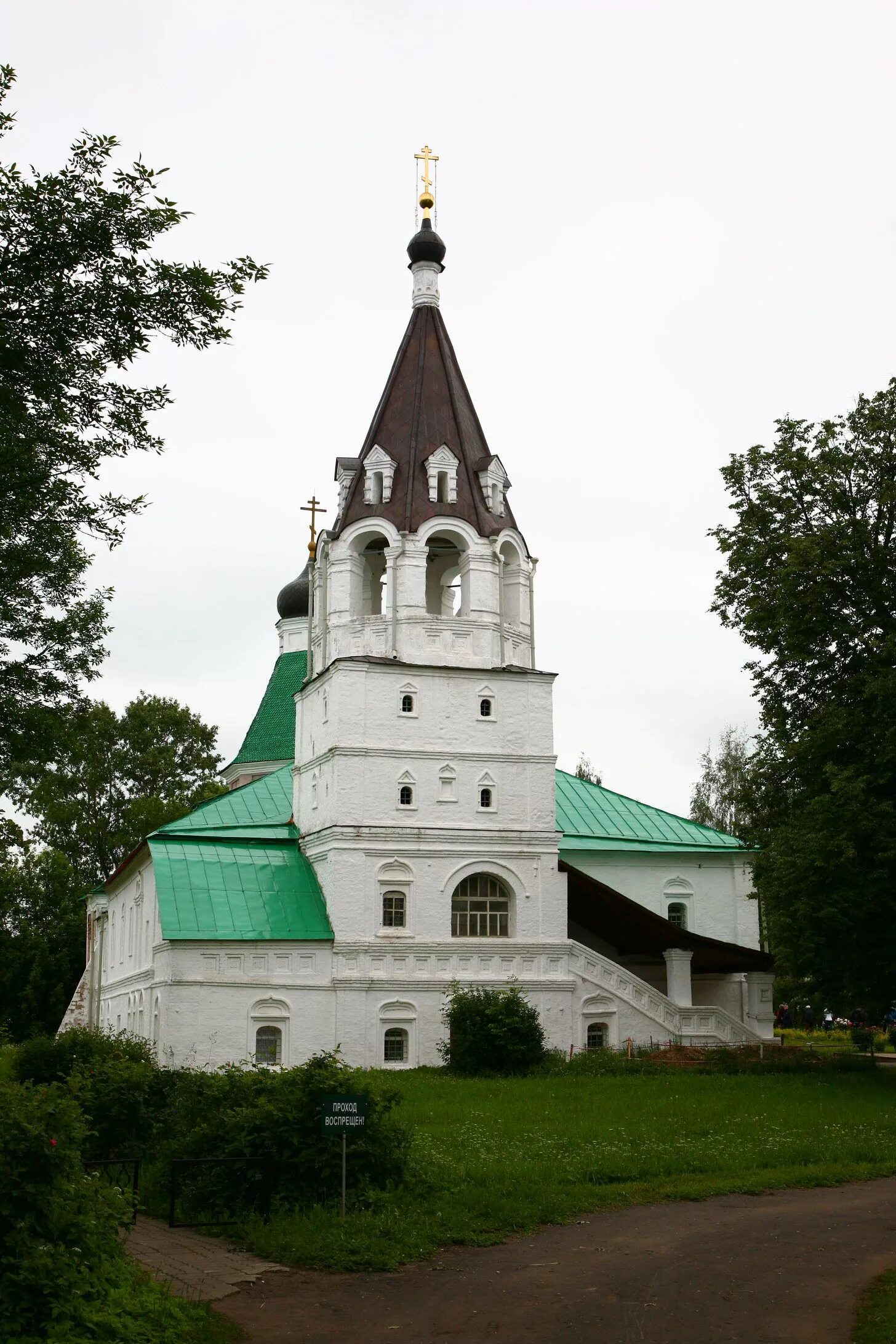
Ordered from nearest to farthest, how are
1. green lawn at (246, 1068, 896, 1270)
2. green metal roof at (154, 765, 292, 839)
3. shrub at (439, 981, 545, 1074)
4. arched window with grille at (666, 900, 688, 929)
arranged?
green lawn at (246, 1068, 896, 1270) < shrub at (439, 981, 545, 1074) < green metal roof at (154, 765, 292, 839) < arched window with grille at (666, 900, 688, 929)

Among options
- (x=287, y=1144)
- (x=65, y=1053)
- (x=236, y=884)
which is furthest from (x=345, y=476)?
(x=287, y=1144)

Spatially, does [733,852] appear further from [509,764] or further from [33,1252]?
[33,1252]

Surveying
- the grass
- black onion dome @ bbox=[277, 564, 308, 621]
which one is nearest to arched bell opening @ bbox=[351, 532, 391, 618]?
black onion dome @ bbox=[277, 564, 308, 621]

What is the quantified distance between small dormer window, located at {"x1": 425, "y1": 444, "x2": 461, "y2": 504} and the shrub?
11.2 m

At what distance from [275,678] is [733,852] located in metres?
19.0

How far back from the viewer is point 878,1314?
970 centimetres

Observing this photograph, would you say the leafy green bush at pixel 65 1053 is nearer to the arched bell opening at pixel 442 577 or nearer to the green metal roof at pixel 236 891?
the green metal roof at pixel 236 891

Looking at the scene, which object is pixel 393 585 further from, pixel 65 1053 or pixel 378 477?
pixel 65 1053

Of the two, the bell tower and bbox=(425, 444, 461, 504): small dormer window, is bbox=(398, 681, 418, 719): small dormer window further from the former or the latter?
bbox=(425, 444, 461, 504): small dormer window

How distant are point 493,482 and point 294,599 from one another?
19494 mm

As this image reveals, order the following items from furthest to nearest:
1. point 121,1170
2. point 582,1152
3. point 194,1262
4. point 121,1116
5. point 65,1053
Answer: point 65,1053 < point 582,1152 < point 121,1116 < point 121,1170 < point 194,1262

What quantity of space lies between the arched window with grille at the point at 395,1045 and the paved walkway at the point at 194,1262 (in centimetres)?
1667

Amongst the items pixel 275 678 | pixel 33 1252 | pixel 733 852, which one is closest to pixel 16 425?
pixel 33 1252

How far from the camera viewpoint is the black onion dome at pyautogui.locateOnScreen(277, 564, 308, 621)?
50750mm
